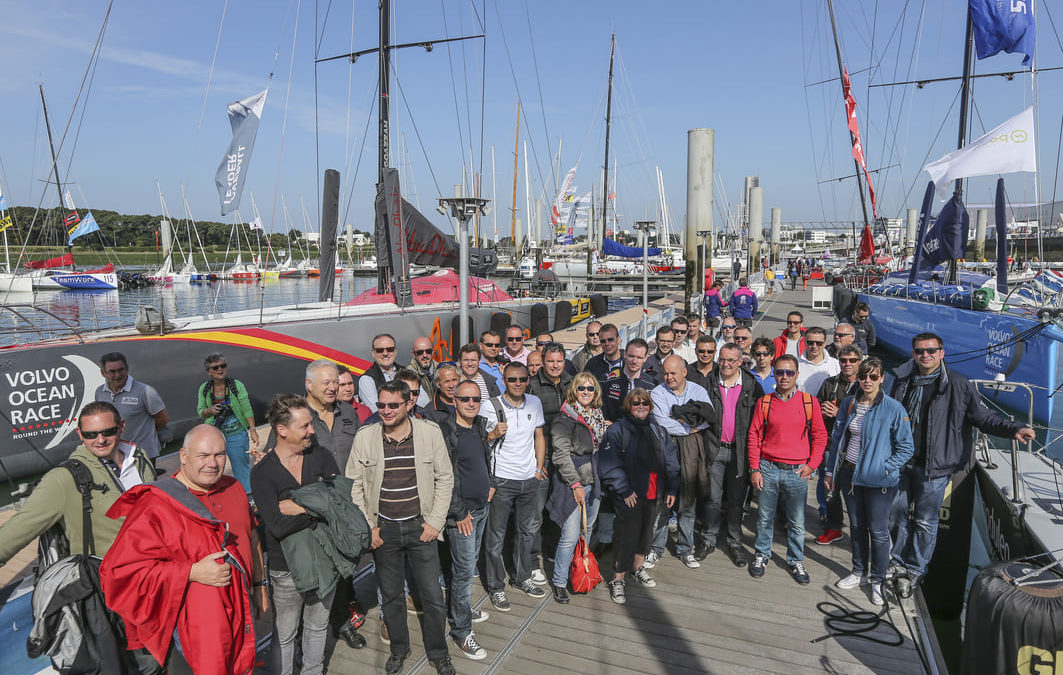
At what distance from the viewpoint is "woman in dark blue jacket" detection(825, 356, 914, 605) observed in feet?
13.9

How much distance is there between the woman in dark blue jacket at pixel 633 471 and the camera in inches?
166

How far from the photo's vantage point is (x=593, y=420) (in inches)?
176

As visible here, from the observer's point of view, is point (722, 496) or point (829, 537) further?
point (829, 537)

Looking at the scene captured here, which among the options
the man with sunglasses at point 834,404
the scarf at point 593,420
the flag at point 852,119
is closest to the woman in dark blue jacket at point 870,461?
the man with sunglasses at point 834,404

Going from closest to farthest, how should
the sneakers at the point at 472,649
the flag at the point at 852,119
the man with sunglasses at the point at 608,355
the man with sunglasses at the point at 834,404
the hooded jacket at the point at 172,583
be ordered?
the hooded jacket at the point at 172,583
the sneakers at the point at 472,649
the man with sunglasses at the point at 834,404
the man with sunglasses at the point at 608,355
the flag at the point at 852,119

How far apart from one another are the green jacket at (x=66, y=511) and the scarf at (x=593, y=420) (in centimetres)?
267

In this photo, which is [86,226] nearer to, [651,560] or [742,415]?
[651,560]

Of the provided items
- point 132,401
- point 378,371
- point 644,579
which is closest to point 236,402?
point 132,401

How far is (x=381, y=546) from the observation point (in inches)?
136

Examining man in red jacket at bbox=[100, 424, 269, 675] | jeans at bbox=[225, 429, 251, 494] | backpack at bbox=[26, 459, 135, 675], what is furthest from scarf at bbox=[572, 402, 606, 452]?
jeans at bbox=[225, 429, 251, 494]

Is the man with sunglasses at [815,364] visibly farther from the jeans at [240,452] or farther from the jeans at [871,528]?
the jeans at [240,452]

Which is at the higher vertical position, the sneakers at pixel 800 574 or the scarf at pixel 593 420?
the scarf at pixel 593 420

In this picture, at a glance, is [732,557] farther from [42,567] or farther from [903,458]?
[42,567]

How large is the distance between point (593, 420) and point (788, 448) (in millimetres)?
1400
